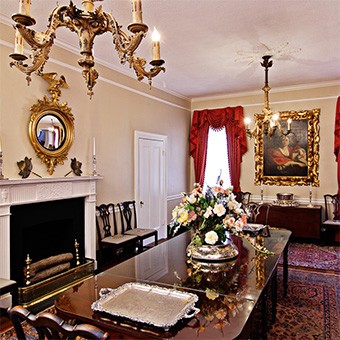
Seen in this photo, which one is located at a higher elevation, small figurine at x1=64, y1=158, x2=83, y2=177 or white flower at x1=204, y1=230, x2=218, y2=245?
small figurine at x1=64, y1=158, x2=83, y2=177

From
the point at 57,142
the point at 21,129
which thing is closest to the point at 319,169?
the point at 57,142

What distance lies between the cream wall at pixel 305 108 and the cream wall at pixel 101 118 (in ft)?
4.95

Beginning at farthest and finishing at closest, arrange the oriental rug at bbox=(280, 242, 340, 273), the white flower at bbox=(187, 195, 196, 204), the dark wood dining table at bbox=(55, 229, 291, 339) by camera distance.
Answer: the oriental rug at bbox=(280, 242, 340, 273) < the white flower at bbox=(187, 195, 196, 204) < the dark wood dining table at bbox=(55, 229, 291, 339)

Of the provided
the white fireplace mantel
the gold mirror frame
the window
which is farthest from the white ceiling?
the white fireplace mantel

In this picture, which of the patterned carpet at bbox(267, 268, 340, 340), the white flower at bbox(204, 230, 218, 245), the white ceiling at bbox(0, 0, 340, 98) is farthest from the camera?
the white ceiling at bbox(0, 0, 340, 98)

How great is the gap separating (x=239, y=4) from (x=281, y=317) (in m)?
3.04

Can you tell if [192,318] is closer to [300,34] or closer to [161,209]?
[300,34]

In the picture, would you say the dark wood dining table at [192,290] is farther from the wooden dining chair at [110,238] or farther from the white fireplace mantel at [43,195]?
the wooden dining chair at [110,238]

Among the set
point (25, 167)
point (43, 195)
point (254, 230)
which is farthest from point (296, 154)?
point (25, 167)

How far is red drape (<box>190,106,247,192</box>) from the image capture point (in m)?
6.71

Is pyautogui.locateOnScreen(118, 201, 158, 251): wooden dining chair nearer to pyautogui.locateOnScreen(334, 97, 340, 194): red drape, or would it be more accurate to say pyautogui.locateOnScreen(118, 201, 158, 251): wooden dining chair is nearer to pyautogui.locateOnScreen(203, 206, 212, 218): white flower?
pyautogui.locateOnScreen(203, 206, 212, 218): white flower

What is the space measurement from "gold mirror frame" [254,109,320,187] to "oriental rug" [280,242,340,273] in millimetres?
1277

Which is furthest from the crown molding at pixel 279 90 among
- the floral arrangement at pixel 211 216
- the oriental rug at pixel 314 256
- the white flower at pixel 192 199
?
the white flower at pixel 192 199

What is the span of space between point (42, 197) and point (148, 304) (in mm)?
2474
